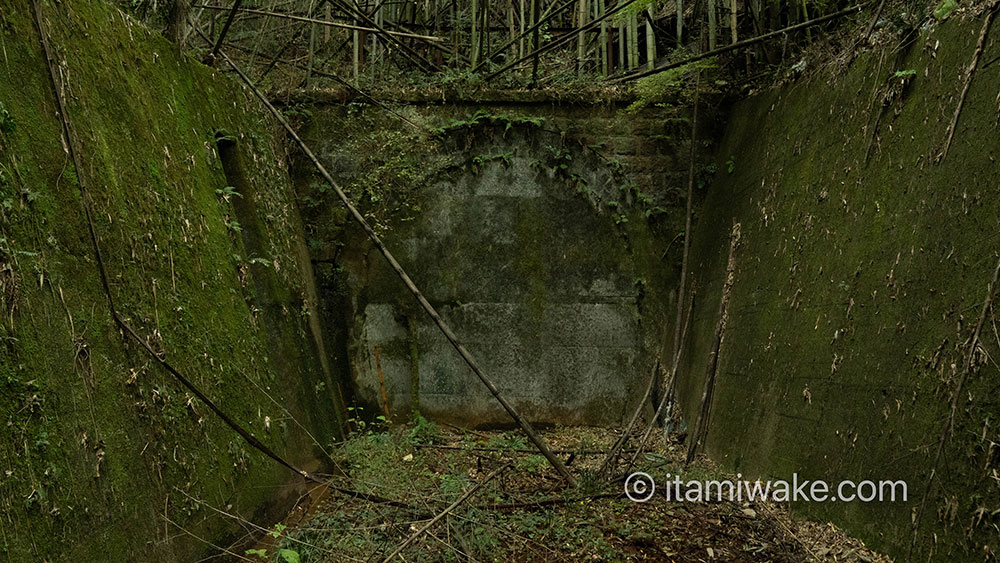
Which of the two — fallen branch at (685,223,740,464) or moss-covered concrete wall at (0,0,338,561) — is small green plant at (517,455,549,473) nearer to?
fallen branch at (685,223,740,464)

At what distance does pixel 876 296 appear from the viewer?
3.72m

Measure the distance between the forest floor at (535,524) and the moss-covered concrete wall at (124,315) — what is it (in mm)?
496

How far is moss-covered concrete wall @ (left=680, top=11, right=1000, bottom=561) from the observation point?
292 cm

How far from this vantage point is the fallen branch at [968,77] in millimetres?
3244

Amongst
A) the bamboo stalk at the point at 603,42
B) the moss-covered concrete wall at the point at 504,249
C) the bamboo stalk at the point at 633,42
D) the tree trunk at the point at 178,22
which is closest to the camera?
the tree trunk at the point at 178,22

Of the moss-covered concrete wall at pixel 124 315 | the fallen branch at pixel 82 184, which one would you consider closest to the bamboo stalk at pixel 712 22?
the moss-covered concrete wall at pixel 124 315

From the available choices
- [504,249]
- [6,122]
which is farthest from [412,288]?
[504,249]

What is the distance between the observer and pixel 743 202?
19.9ft

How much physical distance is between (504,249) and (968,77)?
178 inches

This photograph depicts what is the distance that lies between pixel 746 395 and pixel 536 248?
2849mm

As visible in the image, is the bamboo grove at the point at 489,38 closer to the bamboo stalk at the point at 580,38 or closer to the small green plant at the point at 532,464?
the bamboo stalk at the point at 580,38

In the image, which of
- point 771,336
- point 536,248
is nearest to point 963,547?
point 771,336

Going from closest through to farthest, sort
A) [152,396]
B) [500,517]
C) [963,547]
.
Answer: [963,547] → [152,396] → [500,517]

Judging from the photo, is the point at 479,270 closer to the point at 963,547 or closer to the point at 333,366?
the point at 333,366
